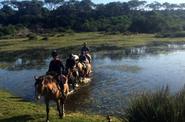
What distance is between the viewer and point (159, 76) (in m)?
27.2

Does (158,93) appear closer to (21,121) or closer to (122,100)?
(21,121)

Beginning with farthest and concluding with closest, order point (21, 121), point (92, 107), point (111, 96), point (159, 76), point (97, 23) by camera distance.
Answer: point (97, 23) < point (159, 76) < point (111, 96) < point (92, 107) < point (21, 121)

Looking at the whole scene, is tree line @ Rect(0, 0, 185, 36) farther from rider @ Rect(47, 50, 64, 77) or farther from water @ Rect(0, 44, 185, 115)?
rider @ Rect(47, 50, 64, 77)

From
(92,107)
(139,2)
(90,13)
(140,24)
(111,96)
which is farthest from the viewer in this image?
(139,2)

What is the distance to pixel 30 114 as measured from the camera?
16.2 meters

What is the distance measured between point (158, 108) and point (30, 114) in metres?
6.39

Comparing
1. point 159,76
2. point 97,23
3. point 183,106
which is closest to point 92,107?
point 183,106

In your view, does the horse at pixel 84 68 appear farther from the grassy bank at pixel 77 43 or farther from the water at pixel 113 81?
the grassy bank at pixel 77 43

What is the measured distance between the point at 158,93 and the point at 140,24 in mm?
80006

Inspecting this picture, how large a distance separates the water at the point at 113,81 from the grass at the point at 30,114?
1356mm

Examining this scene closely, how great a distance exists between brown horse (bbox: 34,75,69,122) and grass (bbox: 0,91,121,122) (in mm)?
497

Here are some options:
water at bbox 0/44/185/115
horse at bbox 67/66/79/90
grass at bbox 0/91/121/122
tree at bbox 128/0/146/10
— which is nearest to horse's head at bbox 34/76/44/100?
grass at bbox 0/91/121/122

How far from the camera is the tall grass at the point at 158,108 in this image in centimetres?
1141

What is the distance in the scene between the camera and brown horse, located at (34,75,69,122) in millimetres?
13945
